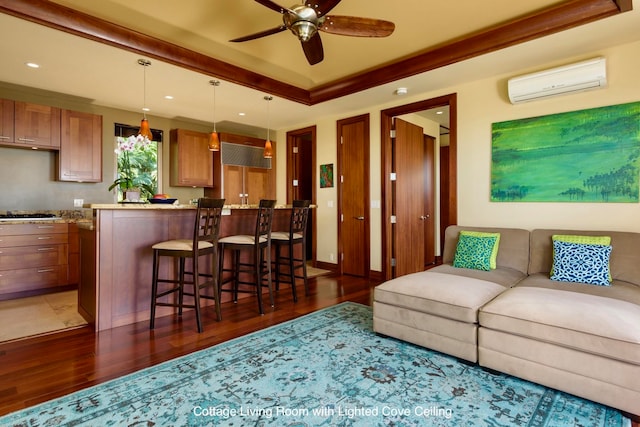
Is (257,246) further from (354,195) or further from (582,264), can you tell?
(582,264)

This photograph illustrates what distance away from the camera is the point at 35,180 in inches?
171

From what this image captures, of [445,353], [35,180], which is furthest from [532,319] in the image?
[35,180]

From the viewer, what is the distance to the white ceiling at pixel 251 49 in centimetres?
286

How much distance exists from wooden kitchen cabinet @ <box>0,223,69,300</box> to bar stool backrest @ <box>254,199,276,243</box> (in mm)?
2617

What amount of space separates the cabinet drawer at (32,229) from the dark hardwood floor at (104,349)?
184cm

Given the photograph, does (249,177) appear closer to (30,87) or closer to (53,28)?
(30,87)

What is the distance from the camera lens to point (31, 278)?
3.88 meters

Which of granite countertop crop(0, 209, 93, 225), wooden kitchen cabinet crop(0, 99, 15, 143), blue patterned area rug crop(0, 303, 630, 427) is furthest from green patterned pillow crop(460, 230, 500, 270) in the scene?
wooden kitchen cabinet crop(0, 99, 15, 143)

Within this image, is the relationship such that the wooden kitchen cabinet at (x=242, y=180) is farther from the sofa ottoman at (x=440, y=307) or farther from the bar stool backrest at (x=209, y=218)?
the sofa ottoman at (x=440, y=307)

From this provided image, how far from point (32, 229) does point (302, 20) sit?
389 centimetres

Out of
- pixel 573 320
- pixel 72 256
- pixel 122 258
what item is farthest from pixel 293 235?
pixel 72 256

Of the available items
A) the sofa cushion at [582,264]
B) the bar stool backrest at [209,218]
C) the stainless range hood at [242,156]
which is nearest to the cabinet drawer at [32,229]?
the bar stool backrest at [209,218]

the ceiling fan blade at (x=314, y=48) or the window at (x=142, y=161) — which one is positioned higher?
the ceiling fan blade at (x=314, y=48)

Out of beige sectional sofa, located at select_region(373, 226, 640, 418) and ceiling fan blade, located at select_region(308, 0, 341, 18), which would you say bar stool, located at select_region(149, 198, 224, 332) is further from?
ceiling fan blade, located at select_region(308, 0, 341, 18)
